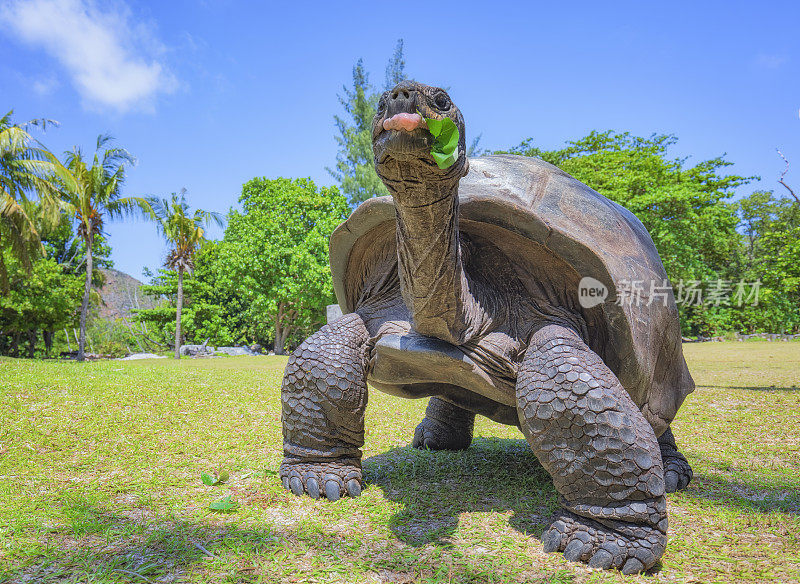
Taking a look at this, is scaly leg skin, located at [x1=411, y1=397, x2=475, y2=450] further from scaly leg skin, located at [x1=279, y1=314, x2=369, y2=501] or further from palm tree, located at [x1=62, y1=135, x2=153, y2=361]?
palm tree, located at [x1=62, y1=135, x2=153, y2=361]

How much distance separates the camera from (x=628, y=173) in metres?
21.6

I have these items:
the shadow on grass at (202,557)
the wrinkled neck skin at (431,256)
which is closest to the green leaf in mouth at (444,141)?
the wrinkled neck skin at (431,256)

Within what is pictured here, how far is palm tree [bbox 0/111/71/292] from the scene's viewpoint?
54.1ft

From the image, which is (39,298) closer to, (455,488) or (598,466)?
(455,488)

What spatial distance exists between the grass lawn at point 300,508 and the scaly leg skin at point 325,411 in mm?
A: 119

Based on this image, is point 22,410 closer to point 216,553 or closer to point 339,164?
point 216,553

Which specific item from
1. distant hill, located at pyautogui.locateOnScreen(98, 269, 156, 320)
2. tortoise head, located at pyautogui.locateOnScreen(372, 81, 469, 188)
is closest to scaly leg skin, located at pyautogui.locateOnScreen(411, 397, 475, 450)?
tortoise head, located at pyautogui.locateOnScreen(372, 81, 469, 188)

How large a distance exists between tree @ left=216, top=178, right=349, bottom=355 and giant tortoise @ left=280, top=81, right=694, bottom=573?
1977 cm

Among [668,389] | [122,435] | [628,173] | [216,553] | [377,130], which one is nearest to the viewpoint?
[377,130]

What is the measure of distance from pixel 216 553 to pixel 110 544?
1.51 ft

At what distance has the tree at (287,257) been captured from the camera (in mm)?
23000

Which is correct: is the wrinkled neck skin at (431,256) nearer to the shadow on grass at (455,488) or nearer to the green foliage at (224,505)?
the shadow on grass at (455,488)

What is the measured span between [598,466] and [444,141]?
1.44 m

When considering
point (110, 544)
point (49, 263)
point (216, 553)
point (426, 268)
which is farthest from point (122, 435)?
point (49, 263)
